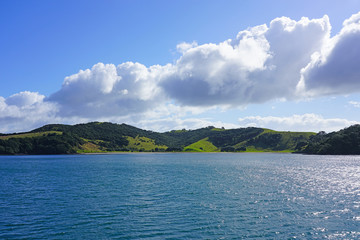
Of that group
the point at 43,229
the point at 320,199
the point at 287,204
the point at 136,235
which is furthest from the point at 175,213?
the point at 320,199

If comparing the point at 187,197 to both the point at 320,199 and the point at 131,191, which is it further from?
the point at 320,199

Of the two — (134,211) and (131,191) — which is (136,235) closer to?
(134,211)

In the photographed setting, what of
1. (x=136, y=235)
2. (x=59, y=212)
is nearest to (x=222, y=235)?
(x=136, y=235)

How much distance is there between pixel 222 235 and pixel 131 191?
108 ft

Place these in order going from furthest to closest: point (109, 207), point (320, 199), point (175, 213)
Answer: point (320, 199), point (109, 207), point (175, 213)

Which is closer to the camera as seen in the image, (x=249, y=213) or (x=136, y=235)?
(x=136, y=235)

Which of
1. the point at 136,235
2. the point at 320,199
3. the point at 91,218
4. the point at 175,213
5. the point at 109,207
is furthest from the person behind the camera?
the point at 320,199

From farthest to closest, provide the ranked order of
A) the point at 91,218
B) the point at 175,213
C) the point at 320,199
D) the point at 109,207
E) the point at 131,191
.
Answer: the point at 131,191, the point at 320,199, the point at 109,207, the point at 175,213, the point at 91,218

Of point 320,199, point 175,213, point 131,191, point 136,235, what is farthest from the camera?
point 131,191

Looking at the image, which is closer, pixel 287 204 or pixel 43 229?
pixel 43 229

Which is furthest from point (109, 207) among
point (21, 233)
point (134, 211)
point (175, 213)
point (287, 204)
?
point (287, 204)

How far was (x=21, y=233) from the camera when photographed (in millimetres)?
30562

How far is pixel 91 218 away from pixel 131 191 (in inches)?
869

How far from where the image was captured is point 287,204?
1811 inches
